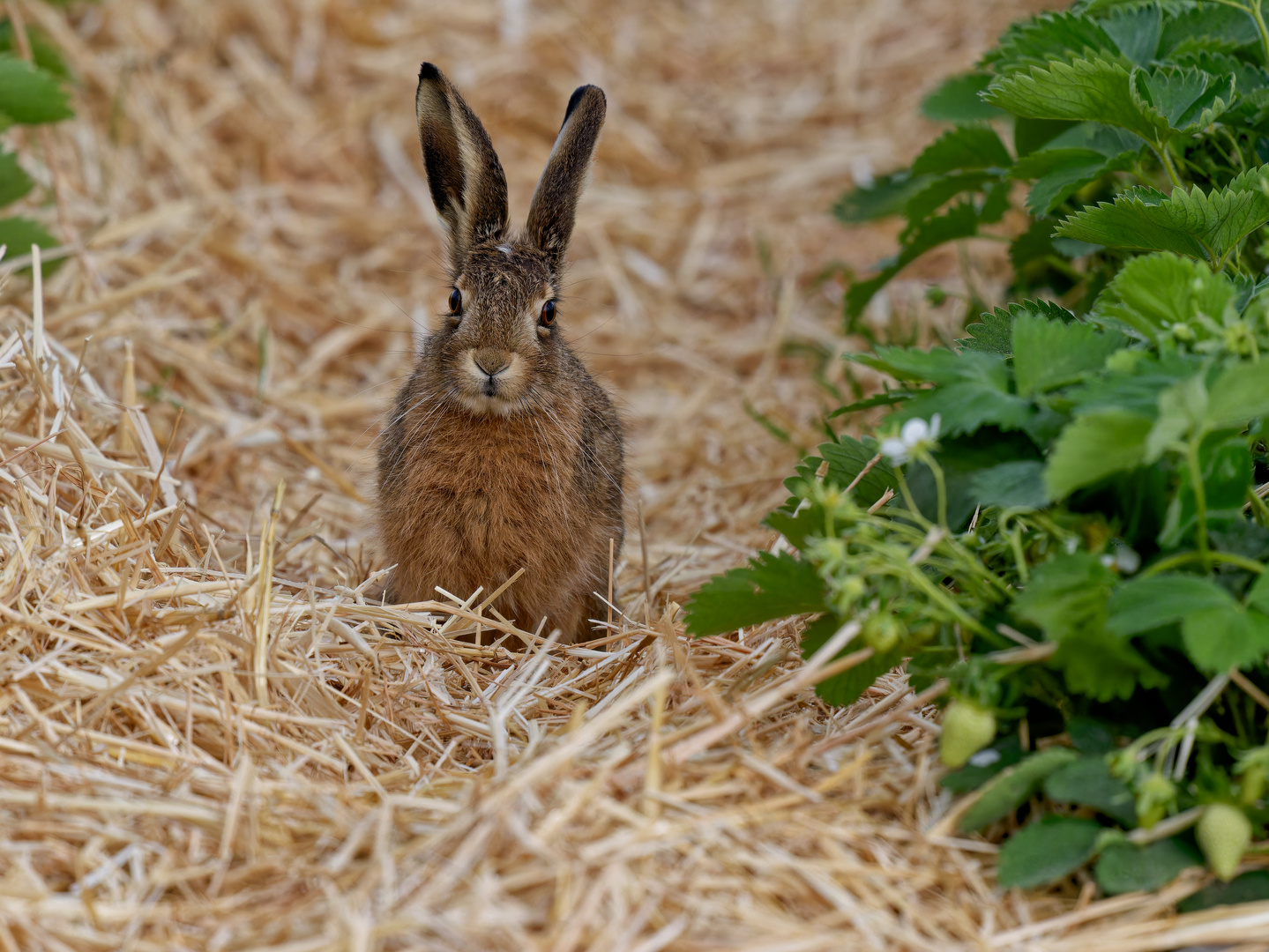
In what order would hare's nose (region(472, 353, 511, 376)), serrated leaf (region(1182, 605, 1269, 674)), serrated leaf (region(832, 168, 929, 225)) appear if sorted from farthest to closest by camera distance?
serrated leaf (region(832, 168, 929, 225)), hare's nose (region(472, 353, 511, 376)), serrated leaf (region(1182, 605, 1269, 674))

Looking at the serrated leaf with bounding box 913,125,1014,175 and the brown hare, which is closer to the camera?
the brown hare

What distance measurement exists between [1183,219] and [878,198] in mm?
1830

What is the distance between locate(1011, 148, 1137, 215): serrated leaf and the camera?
3.28m

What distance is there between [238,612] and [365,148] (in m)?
4.74

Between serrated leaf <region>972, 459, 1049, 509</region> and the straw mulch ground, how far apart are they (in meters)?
0.53

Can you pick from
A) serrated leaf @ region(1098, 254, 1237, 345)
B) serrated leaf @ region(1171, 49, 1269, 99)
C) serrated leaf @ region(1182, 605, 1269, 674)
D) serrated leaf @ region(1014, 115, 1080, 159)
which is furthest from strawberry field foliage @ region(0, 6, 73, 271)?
serrated leaf @ region(1182, 605, 1269, 674)

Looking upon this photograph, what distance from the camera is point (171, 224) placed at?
593 cm

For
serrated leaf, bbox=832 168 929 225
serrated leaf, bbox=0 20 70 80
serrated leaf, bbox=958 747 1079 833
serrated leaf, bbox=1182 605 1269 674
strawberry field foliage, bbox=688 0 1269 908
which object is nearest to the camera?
serrated leaf, bbox=1182 605 1269 674

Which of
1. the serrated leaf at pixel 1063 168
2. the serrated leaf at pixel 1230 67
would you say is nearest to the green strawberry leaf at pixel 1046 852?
the serrated leaf at pixel 1063 168

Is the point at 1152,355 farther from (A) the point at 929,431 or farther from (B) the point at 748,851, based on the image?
(B) the point at 748,851

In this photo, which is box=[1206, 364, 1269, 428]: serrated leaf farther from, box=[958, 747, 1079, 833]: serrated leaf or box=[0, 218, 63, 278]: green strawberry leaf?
box=[0, 218, 63, 278]: green strawberry leaf

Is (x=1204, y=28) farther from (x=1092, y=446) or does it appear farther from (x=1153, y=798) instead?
(x=1153, y=798)

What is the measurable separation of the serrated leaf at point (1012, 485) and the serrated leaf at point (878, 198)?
232cm

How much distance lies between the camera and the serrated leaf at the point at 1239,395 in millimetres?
2172
